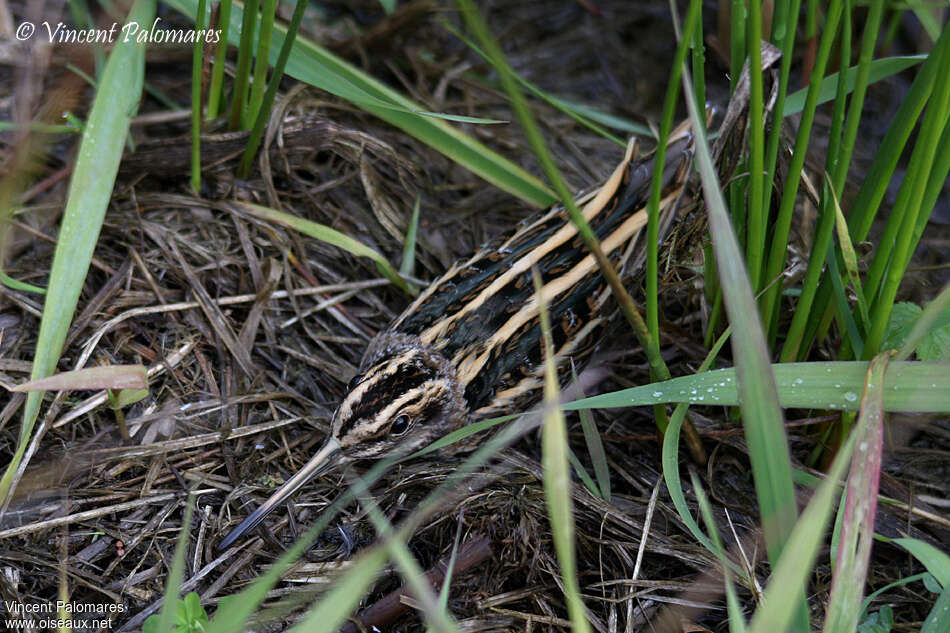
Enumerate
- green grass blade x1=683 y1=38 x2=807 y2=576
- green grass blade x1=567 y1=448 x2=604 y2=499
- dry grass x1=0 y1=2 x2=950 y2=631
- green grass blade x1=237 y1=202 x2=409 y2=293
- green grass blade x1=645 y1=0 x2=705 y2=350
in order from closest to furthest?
green grass blade x1=683 y1=38 x2=807 y2=576 < green grass blade x1=645 y1=0 x2=705 y2=350 < dry grass x1=0 y1=2 x2=950 y2=631 < green grass blade x1=567 y1=448 x2=604 y2=499 < green grass blade x1=237 y1=202 x2=409 y2=293

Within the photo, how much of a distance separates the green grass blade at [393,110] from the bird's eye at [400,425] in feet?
2.98

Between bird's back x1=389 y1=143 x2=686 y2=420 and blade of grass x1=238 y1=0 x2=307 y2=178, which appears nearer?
blade of grass x1=238 y1=0 x2=307 y2=178

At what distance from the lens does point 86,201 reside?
2289 millimetres

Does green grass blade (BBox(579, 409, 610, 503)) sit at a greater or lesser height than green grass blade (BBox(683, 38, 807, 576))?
lesser

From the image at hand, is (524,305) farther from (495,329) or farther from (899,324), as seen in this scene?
(899,324)

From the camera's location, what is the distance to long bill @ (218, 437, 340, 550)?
2223 millimetres

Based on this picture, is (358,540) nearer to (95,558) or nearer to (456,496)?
(456,496)

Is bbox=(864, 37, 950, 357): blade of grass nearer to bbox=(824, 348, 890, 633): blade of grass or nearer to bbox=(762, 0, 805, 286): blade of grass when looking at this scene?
bbox=(762, 0, 805, 286): blade of grass

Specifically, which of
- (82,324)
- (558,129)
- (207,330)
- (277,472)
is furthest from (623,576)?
(558,129)

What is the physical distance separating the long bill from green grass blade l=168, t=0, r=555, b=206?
1001mm

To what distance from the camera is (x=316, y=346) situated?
2848 millimetres

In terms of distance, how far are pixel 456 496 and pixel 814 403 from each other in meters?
0.94

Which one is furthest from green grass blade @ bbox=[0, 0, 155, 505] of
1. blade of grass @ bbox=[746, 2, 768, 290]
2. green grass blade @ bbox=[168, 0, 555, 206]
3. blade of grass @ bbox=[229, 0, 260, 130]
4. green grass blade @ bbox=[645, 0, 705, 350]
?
blade of grass @ bbox=[746, 2, 768, 290]

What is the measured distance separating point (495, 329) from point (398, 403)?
39 centimetres
